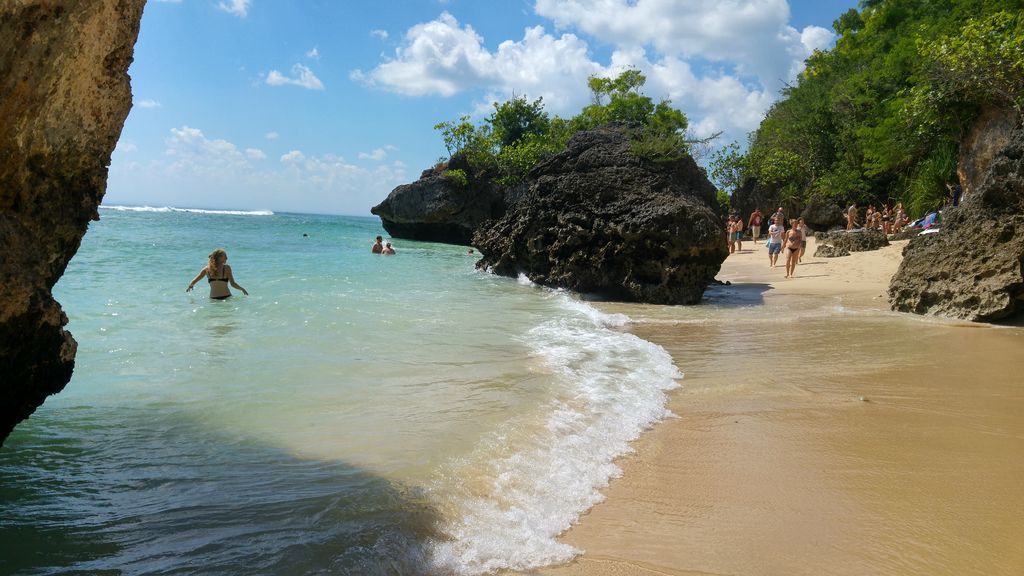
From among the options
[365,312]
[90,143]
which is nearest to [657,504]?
[90,143]

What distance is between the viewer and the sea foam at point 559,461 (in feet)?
9.05

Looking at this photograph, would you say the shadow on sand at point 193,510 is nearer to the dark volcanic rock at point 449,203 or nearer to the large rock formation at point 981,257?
the large rock formation at point 981,257

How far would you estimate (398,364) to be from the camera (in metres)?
6.41

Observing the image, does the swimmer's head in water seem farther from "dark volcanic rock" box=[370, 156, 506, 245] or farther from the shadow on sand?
"dark volcanic rock" box=[370, 156, 506, 245]

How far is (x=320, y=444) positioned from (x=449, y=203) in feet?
116

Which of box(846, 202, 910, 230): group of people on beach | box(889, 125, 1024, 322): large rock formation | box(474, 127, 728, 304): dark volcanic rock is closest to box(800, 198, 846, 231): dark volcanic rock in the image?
box(846, 202, 910, 230): group of people on beach

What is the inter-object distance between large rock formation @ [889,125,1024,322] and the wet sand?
52.6 inches

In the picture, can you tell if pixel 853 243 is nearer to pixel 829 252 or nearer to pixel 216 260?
pixel 829 252

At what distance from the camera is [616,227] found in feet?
40.0

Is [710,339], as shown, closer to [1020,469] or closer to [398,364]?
[398,364]

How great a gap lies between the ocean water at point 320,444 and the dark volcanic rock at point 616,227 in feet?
10.8

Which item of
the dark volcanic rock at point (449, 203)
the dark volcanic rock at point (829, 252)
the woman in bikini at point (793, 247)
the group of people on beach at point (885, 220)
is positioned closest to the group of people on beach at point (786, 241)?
the woman in bikini at point (793, 247)

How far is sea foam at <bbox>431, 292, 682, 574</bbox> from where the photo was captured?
276 cm

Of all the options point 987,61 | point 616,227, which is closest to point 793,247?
point 616,227
